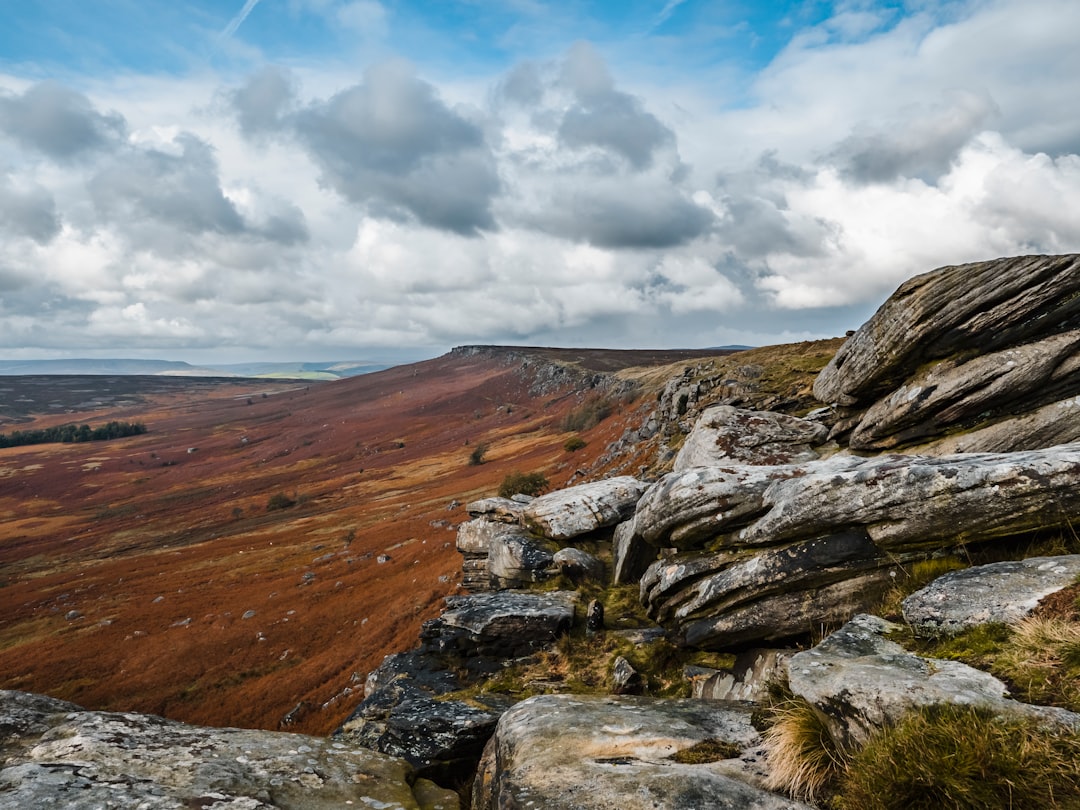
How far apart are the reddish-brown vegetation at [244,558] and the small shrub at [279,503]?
134 cm

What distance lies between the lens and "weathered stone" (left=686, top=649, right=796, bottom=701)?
35.1 feet

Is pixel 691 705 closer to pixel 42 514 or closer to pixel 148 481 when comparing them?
pixel 42 514

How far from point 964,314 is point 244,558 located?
73726 millimetres

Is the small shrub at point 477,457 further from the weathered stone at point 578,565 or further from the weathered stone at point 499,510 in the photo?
the weathered stone at point 578,565

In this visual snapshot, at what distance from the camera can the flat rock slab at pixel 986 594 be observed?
795cm

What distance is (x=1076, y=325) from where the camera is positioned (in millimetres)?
14867

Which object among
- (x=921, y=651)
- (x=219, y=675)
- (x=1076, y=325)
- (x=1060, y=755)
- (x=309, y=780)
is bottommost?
(x=219, y=675)

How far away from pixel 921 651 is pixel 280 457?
153 meters

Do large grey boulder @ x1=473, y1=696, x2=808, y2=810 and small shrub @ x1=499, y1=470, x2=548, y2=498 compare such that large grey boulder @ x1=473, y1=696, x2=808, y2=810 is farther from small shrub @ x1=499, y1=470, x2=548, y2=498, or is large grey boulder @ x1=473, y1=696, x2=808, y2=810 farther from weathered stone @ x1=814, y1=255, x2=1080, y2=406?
small shrub @ x1=499, y1=470, x2=548, y2=498

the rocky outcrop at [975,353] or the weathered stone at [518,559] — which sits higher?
the rocky outcrop at [975,353]

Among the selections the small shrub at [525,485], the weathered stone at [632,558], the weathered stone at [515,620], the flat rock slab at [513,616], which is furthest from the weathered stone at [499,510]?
the small shrub at [525,485]

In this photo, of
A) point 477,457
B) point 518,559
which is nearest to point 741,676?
point 518,559

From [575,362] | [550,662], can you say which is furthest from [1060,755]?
[575,362]

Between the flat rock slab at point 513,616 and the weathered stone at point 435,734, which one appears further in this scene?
the flat rock slab at point 513,616
